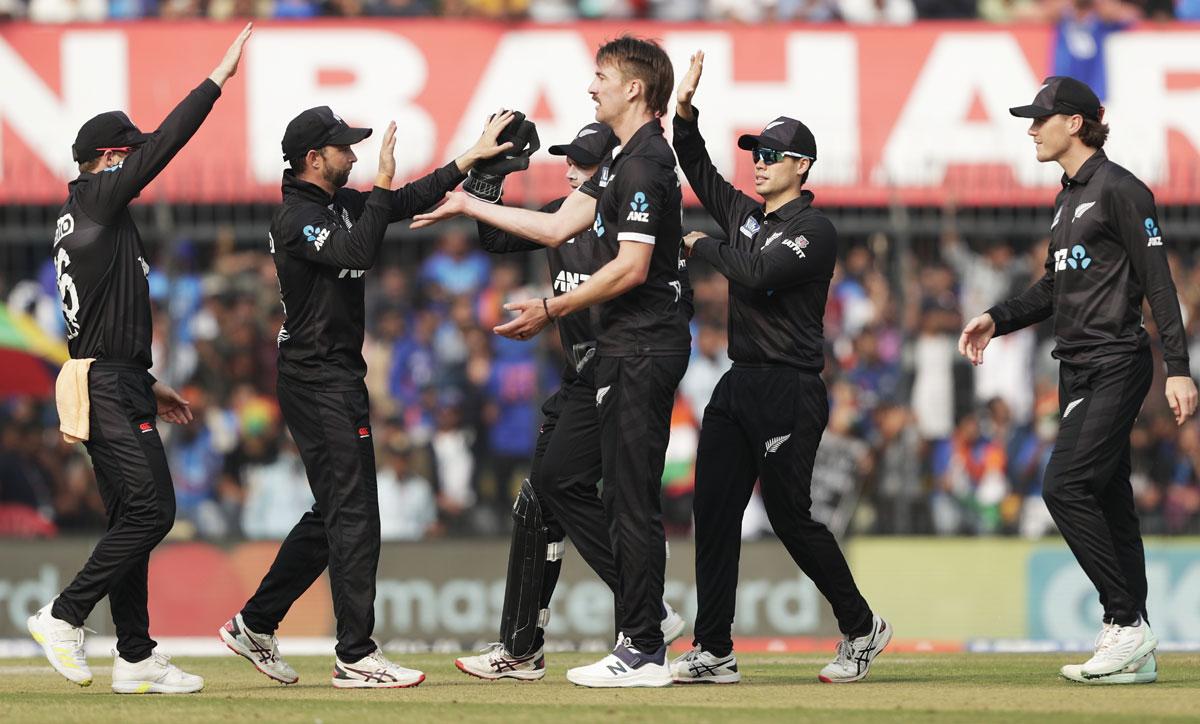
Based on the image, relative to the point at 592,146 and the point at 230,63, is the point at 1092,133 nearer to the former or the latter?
the point at 592,146

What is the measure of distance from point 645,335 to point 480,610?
247 inches

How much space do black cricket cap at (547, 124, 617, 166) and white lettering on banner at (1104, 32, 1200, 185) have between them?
363 inches

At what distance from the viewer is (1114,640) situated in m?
8.20

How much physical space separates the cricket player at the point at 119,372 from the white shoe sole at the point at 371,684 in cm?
67

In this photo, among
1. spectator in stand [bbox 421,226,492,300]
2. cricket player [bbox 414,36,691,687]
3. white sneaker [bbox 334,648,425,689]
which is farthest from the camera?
spectator in stand [bbox 421,226,492,300]

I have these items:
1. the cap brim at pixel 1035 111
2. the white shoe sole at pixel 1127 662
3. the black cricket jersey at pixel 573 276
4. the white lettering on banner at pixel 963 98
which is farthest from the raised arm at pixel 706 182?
the white lettering on banner at pixel 963 98

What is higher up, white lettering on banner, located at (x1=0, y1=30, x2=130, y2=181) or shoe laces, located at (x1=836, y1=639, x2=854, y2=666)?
white lettering on banner, located at (x1=0, y1=30, x2=130, y2=181)

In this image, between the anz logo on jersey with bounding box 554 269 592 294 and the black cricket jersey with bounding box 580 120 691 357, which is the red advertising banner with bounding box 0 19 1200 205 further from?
the black cricket jersey with bounding box 580 120 691 357

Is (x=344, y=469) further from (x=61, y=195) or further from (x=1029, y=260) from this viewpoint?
(x=1029, y=260)

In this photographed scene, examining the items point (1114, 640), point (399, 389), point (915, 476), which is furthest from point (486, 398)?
point (1114, 640)

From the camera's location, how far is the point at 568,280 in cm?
881

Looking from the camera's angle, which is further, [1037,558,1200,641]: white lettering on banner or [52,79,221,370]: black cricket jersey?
[1037,558,1200,641]: white lettering on banner

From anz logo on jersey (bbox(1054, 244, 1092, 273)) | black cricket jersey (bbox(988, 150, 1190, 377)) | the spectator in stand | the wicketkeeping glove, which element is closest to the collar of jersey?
black cricket jersey (bbox(988, 150, 1190, 377))

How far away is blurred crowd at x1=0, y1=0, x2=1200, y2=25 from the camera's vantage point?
56.4 ft
